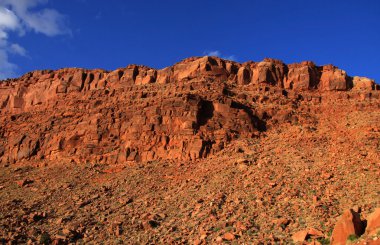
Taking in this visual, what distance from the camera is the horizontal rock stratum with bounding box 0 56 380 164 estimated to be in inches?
1310

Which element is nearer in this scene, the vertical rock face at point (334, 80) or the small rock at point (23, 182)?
the small rock at point (23, 182)

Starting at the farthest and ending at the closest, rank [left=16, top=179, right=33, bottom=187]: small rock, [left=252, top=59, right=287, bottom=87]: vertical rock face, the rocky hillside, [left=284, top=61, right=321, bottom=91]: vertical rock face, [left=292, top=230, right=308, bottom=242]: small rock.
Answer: [left=252, top=59, right=287, bottom=87]: vertical rock face → [left=284, top=61, right=321, bottom=91]: vertical rock face → [left=16, top=179, right=33, bottom=187]: small rock → the rocky hillside → [left=292, top=230, right=308, bottom=242]: small rock

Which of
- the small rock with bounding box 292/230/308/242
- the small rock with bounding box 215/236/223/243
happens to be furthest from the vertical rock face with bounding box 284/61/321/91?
the small rock with bounding box 215/236/223/243

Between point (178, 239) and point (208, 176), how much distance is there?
7.96 m

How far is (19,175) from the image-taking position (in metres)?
33.2

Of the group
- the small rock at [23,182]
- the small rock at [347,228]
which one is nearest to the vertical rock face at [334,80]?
the small rock at [23,182]

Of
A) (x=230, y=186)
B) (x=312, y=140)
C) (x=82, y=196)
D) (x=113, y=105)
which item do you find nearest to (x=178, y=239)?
(x=230, y=186)

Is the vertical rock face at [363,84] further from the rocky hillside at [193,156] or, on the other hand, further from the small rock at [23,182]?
the small rock at [23,182]

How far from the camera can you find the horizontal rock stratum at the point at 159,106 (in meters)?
33.3

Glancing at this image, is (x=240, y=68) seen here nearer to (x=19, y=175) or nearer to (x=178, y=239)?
(x=19, y=175)

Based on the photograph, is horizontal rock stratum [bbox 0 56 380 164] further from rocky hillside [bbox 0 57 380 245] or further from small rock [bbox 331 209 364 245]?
small rock [bbox 331 209 364 245]

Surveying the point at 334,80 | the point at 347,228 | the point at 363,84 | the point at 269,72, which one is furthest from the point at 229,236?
the point at 363,84

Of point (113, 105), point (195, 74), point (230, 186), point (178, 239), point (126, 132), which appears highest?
point (195, 74)

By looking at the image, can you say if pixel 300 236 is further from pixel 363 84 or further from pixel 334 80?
pixel 363 84
